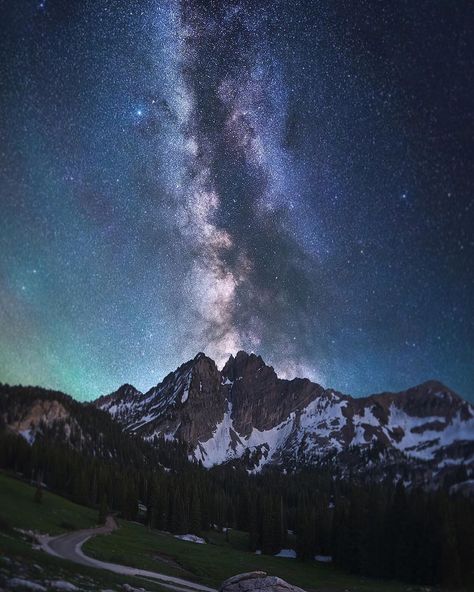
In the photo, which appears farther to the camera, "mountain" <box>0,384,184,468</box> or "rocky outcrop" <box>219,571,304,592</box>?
"mountain" <box>0,384,184,468</box>

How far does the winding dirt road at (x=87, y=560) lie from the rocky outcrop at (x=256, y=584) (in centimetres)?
600

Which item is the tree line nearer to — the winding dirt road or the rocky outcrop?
the winding dirt road

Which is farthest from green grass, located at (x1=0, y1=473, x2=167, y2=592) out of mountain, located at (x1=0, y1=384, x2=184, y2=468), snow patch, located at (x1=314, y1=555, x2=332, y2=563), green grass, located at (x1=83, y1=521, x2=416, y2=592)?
mountain, located at (x1=0, y1=384, x2=184, y2=468)

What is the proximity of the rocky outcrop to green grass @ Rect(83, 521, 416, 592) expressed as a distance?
1843 centimetres

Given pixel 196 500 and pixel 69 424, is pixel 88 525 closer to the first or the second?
pixel 196 500

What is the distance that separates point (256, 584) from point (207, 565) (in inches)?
1327

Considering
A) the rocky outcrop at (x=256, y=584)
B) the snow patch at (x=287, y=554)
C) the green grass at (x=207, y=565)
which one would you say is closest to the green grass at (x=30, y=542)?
the rocky outcrop at (x=256, y=584)

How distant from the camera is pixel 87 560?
4219 centimetres

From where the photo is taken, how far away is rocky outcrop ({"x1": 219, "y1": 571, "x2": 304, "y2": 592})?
31.0m

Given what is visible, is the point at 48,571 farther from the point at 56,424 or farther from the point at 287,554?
the point at 56,424

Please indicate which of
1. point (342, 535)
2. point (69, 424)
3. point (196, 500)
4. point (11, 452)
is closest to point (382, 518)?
point (342, 535)

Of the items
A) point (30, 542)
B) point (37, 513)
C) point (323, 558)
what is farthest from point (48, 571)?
point (323, 558)

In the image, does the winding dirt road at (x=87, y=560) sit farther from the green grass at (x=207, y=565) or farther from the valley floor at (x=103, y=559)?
the green grass at (x=207, y=565)

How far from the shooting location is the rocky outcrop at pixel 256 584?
102 feet
